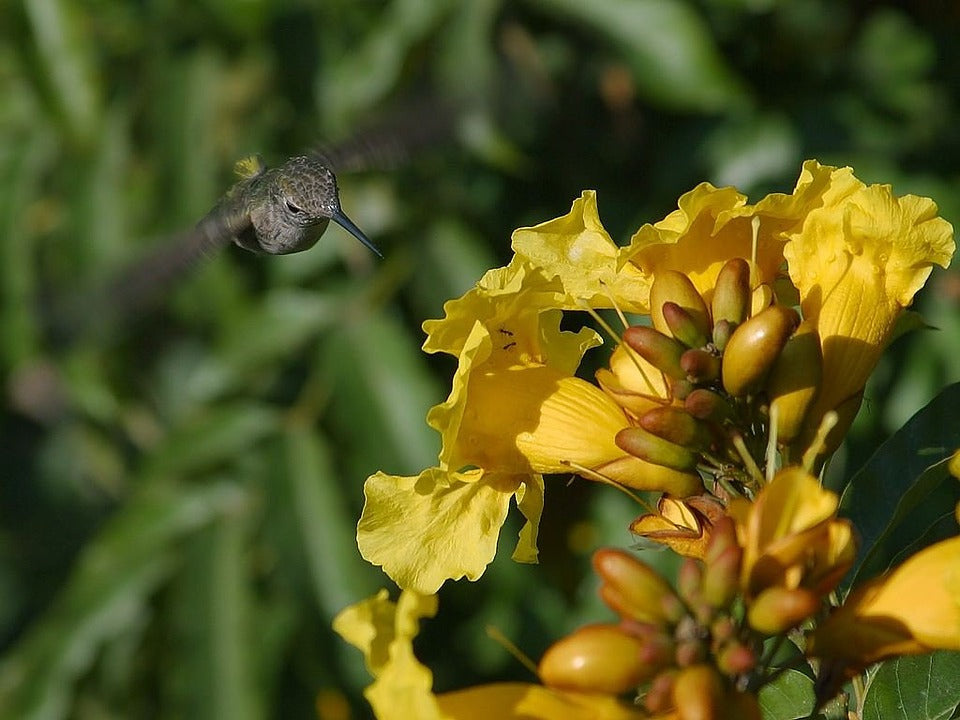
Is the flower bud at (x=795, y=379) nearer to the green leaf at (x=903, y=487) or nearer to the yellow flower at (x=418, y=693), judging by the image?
the green leaf at (x=903, y=487)

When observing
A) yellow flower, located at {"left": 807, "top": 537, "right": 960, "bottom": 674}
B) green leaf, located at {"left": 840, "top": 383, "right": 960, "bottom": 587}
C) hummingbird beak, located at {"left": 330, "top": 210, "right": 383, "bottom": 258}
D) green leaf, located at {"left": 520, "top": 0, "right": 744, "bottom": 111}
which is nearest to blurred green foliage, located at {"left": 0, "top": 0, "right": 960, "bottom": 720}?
green leaf, located at {"left": 520, "top": 0, "right": 744, "bottom": 111}

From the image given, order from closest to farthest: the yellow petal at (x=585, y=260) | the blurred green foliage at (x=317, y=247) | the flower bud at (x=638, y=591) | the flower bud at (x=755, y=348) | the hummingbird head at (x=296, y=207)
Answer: the flower bud at (x=638, y=591) < the flower bud at (x=755, y=348) < the yellow petal at (x=585, y=260) < the hummingbird head at (x=296, y=207) < the blurred green foliage at (x=317, y=247)

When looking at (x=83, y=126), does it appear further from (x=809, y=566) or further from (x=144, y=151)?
(x=809, y=566)

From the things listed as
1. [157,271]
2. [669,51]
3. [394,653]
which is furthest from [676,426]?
[669,51]

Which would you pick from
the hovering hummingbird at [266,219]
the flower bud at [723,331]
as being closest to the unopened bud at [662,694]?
the flower bud at [723,331]

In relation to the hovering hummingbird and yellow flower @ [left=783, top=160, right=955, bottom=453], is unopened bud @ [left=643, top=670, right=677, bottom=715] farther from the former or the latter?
the hovering hummingbird

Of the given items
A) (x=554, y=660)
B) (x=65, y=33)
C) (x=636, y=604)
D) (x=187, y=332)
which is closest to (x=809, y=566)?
(x=636, y=604)
